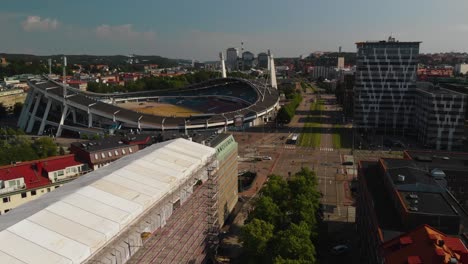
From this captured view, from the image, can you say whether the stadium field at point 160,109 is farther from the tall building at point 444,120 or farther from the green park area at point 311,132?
the tall building at point 444,120

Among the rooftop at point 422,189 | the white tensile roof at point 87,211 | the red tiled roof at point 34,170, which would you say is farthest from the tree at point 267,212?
the red tiled roof at point 34,170

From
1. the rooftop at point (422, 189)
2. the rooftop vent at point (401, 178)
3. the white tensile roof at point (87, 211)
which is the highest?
the white tensile roof at point (87, 211)

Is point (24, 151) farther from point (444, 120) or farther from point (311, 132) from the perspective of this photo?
point (444, 120)

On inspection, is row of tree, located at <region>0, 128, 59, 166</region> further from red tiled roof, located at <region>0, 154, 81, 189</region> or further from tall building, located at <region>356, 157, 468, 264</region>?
tall building, located at <region>356, 157, 468, 264</region>

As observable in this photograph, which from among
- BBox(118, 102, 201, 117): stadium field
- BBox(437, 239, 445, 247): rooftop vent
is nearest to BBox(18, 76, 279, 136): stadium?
BBox(118, 102, 201, 117): stadium field

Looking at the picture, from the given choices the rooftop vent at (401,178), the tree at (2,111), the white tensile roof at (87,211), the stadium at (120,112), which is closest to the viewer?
the white tensile roof at (87,211)

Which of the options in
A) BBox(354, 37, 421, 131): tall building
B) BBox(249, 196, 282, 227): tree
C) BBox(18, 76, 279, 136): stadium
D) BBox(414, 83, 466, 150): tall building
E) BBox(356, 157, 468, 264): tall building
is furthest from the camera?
BBox(18, 76, 279, 136): stadium

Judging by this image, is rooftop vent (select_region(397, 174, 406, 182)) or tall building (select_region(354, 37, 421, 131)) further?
tall building (select_region(354, 37, 421, 131))
